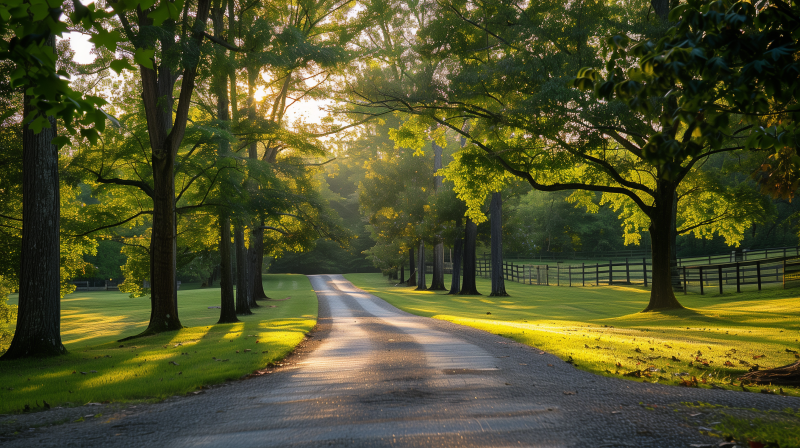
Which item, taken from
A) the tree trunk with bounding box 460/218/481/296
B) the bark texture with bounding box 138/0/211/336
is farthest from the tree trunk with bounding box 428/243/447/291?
the bark texture with bounding box 138/0/211/336

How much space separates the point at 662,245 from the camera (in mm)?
15633

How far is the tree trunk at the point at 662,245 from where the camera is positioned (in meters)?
15.4

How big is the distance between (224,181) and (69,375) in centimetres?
866

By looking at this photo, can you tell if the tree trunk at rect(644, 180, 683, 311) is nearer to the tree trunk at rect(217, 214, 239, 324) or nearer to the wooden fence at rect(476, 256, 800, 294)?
the wooden fence at rect(476, 256, 800, 294)

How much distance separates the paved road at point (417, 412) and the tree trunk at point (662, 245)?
34.5ft

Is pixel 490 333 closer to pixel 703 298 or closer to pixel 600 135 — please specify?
pixel 600 135

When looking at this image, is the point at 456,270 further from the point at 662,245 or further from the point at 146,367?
the point at 146,367

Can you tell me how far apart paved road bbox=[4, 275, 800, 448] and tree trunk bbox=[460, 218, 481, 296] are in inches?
1006

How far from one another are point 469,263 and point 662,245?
700 inches

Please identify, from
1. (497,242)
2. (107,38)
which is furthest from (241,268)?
(107,38)

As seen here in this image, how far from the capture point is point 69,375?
277 inches

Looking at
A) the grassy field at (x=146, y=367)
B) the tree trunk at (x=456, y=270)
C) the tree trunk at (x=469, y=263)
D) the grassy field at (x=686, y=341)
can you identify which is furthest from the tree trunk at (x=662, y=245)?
the tree trunk at (x=456, y=270)

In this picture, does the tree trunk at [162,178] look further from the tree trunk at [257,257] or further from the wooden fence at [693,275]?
the wooden fence at [693,275]

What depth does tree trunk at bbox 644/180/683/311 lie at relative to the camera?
1544 centimetres
